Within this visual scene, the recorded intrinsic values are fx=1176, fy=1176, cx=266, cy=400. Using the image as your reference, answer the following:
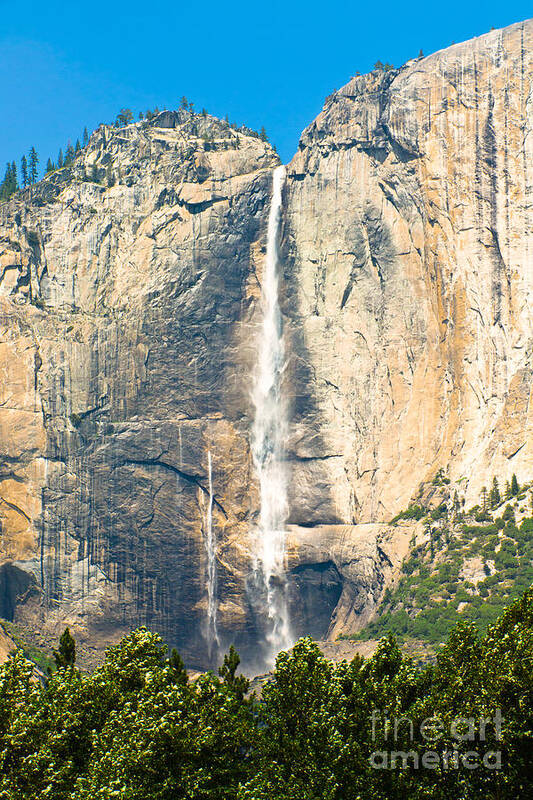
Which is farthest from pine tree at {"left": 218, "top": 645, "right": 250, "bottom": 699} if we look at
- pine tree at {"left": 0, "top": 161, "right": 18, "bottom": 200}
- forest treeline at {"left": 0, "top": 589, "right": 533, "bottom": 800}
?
pine tree at {"left": 0, "top": 161, "right": 18, "bottom": 200}

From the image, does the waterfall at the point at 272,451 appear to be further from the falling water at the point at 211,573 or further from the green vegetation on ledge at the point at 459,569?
the green vegetation on ledge at the point at 459,569

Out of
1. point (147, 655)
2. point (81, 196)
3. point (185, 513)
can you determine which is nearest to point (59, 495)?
point (185, 513)

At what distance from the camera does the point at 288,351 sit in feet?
423

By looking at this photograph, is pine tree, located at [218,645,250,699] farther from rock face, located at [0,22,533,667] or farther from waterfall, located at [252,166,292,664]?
waterfall, located at [252,166,292,664]

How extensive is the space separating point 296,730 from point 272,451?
73366 mm

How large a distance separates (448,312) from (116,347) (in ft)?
118

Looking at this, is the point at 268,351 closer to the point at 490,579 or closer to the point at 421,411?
the point at 421,411

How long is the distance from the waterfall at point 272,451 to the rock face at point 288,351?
1.22 metres

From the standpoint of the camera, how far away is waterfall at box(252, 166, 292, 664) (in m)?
122

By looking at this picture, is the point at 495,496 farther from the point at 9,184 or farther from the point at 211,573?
the point at 9,184

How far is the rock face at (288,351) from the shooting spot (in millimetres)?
118812

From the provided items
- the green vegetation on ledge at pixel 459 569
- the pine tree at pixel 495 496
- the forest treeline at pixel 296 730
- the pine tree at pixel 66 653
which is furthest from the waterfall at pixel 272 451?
A: the forest treeline at pixel 296 730

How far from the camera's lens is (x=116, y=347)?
12825 cm

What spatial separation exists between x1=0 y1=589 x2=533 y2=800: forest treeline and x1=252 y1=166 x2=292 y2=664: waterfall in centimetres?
6441
